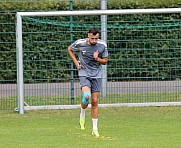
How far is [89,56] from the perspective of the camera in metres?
13.6

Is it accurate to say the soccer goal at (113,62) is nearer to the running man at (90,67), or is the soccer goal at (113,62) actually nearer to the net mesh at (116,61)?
the net mesh at (116,61)

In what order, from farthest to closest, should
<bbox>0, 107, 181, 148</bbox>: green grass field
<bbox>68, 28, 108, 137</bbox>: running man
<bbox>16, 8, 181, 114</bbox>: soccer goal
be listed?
<bbox>16, 8, 181, 114</bbox>: soccer goal < <bbox>68, 28, 108, 137</bbox>: running man < <bbox>0, 107, 181, 148</bbox>: green grass field

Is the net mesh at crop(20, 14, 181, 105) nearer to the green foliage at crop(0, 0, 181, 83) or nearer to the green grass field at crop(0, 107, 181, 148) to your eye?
the green foliage at crop(0, 0, 181, 83)

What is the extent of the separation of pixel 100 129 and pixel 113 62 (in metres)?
5.03

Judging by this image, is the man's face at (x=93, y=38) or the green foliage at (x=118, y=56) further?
the green foliage at (x=118, y=56)

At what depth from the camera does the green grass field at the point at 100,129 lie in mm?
12031

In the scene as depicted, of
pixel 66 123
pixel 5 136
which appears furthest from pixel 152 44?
pixel 5 136

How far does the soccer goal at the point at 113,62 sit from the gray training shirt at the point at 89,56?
4.47m

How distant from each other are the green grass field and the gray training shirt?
1.12 m

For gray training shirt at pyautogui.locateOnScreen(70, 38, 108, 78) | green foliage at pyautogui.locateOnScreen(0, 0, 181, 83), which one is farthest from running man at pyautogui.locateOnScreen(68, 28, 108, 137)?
green foliage at pyautogui.locateOnScreen(0, 0, 181, 83)

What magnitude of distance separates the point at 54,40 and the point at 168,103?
10.9 ft

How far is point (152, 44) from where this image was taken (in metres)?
19.0

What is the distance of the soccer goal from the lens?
1838 cm

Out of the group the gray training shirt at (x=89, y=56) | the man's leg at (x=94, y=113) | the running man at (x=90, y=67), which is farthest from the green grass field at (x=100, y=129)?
the gray training shirt at (x=89, y=56)
